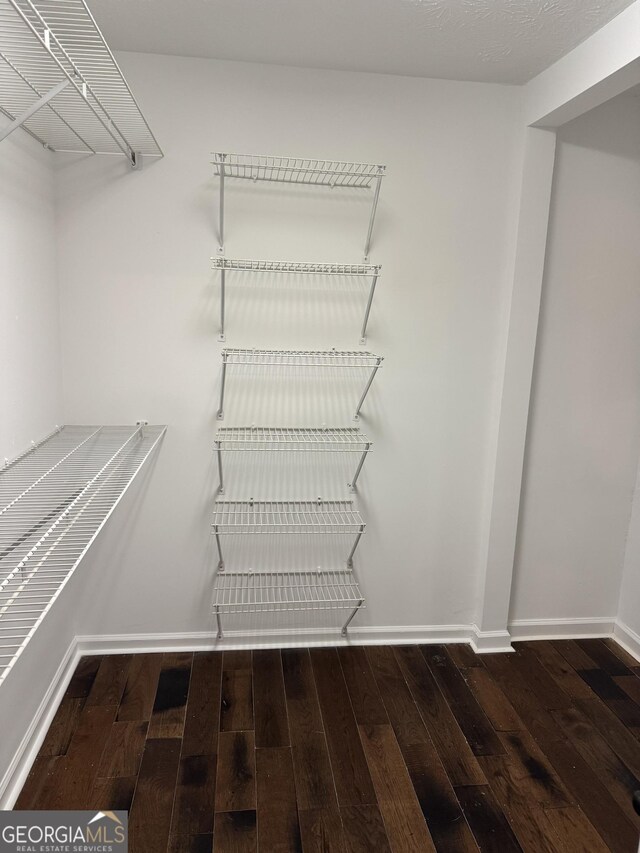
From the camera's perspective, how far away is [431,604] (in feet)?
8.87

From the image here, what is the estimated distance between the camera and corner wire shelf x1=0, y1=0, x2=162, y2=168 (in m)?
1.35

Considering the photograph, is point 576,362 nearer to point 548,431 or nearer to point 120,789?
point 548,431

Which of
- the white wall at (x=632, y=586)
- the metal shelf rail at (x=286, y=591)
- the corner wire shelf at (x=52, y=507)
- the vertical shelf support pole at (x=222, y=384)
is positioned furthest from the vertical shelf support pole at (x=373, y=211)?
the white wall at (x=632, y=586)

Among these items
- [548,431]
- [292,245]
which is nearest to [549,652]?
[548,431]

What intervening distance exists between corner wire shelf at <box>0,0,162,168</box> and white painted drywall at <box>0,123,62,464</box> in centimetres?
12

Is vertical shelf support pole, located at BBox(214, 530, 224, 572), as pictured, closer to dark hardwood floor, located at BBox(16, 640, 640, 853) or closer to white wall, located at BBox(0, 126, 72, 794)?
dark hardwood floor, located at BBox(16, 640, 640, 853)

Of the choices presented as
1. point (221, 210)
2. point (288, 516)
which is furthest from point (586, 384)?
point (221, 210)

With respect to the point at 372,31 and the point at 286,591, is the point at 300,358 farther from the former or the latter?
the point at 372,31

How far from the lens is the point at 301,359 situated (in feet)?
7.91

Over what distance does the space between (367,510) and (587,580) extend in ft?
3.61

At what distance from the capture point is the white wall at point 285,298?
7.36 feet

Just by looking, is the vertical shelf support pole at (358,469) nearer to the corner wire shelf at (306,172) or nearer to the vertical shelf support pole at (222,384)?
the vertical shelf support pole at (222,384)

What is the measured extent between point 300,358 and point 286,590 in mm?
984

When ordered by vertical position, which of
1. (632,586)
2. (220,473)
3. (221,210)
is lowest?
(632,586)
